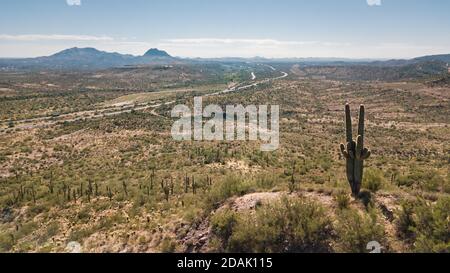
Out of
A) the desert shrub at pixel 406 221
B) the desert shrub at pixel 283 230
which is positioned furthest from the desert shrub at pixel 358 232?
the desert shrub at pixel 406 221

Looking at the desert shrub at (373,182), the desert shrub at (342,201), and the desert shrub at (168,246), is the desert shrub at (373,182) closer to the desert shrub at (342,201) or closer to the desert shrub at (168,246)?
the desert shrub at (342,201)

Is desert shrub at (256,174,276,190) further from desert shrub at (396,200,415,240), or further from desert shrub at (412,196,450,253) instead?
desert shrub at (412,196,450,253)

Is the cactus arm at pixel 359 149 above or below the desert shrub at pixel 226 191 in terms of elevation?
above

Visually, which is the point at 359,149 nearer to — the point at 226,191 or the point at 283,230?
the point at 283,230
